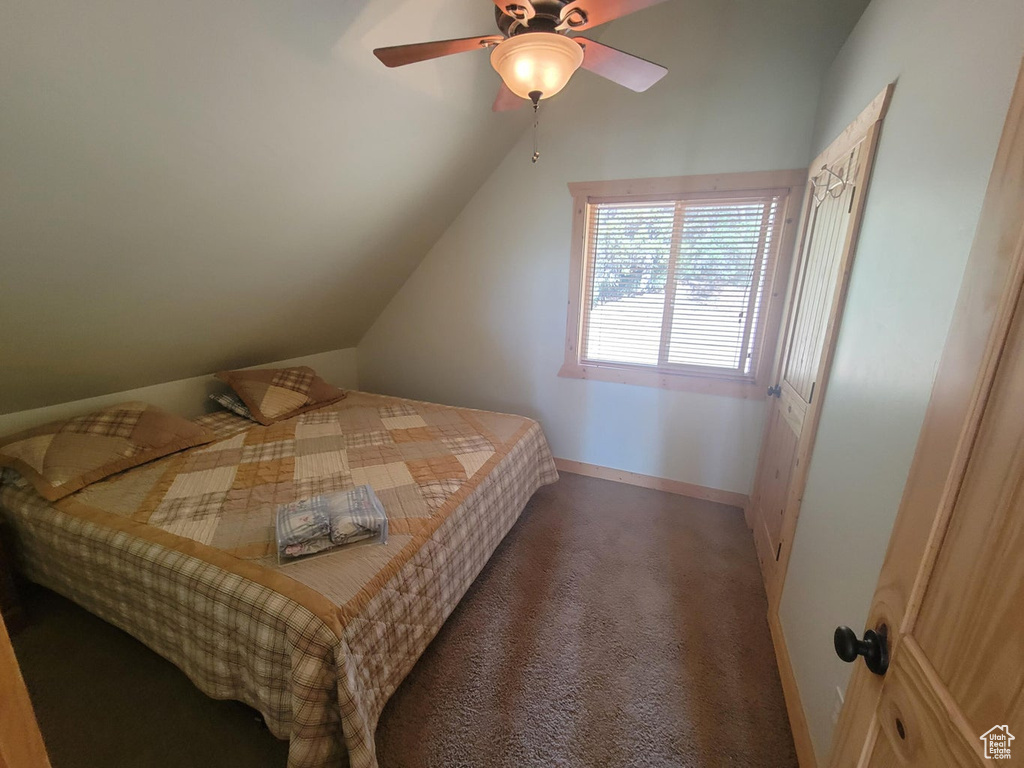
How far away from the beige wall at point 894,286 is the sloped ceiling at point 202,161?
1.42m

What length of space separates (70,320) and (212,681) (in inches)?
63.9

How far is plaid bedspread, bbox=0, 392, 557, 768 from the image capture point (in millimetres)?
1130

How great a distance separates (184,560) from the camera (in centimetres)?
130

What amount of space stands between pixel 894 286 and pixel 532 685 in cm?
179

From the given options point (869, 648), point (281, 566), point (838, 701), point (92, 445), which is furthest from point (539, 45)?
point (92, 445)

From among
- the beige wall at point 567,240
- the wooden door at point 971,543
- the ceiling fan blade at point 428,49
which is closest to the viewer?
the wooden door at point 971,543

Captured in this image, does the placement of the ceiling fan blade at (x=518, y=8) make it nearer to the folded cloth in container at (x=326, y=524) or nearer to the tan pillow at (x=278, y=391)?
the folded cloth in container at (x=326, y=524)

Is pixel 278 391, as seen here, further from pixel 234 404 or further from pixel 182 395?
pixel 182 395

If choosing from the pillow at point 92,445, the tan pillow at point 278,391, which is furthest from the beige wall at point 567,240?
the pillow at point 92,445

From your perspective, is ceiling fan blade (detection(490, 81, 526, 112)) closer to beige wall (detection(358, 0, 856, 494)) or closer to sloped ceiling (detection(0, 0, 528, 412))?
sloped ceiling (detection(0, 0, 528, 412))

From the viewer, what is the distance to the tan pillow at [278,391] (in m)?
2.54

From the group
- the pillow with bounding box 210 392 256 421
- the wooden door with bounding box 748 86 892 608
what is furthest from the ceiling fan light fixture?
the pillow with bounding box 210 392 256 421

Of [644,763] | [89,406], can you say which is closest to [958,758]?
[644,763]

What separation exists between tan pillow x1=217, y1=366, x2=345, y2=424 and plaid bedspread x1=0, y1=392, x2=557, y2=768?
33 centimetres
